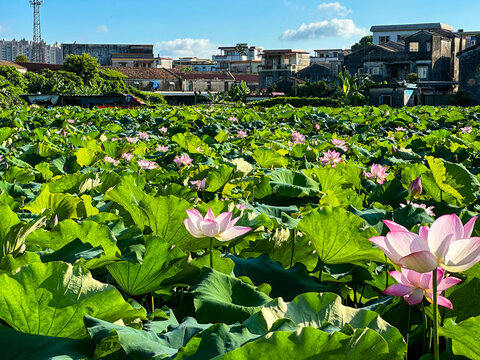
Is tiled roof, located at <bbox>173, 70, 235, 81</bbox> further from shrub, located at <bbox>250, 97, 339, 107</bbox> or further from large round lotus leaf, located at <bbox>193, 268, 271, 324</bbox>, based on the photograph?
large round lotus leaf, located at <bbox>193, 268, 271, 324</bbox>

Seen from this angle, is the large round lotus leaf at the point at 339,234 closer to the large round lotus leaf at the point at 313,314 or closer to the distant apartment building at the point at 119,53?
the large round lotus leaf at the point at 313,314

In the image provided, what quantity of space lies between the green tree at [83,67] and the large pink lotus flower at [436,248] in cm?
4675

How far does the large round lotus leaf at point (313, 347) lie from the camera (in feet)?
1.99

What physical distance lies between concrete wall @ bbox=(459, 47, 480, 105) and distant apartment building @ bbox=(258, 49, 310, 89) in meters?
21.0

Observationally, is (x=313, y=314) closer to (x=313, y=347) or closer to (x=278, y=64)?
(x=313, y=347)

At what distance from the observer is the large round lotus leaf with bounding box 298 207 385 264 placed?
117 centimetres

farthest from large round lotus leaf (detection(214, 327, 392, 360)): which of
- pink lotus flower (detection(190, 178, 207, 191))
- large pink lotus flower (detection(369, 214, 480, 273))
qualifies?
pink lotus flower (detection(190, 178, 207, 191))

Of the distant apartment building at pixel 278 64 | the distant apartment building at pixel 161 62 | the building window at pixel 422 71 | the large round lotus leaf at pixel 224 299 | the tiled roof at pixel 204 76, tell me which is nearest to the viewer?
the large round lotus leaf at pixel 224 299

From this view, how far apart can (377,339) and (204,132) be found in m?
5.28

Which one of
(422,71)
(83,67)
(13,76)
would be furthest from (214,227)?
(83,67)

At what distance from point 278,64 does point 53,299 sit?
5750cm

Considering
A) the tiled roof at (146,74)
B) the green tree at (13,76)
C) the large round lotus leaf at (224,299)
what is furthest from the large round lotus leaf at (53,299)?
the tiled roof at (146,74)

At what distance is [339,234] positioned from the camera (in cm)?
120

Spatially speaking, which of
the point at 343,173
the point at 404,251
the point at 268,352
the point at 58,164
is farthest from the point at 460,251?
the point at 58,164
